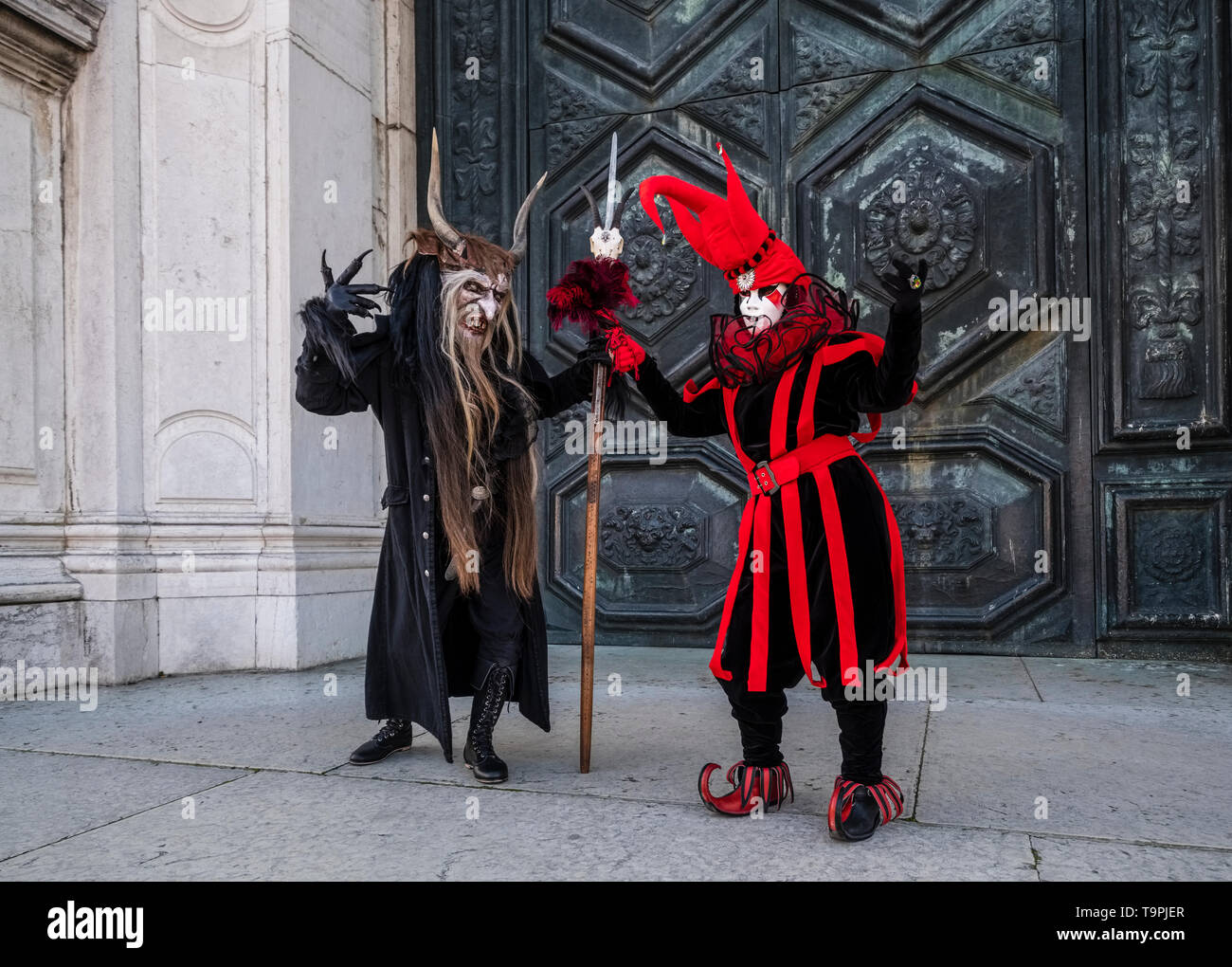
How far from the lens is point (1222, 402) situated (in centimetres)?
489

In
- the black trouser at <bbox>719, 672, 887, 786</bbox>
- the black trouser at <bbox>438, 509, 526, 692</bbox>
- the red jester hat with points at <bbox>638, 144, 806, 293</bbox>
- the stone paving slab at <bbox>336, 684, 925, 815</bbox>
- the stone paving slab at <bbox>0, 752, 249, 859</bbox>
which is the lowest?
the stone paving slab at <bbox>336, 684, 925, 815</bbox>

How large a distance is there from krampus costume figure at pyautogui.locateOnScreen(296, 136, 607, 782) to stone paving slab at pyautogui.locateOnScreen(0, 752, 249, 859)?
1.87 ft

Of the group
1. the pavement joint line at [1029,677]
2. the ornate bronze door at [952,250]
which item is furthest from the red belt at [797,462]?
the ornate bronze door at [952,250]

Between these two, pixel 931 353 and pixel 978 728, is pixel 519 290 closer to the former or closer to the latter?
pixel 931 353

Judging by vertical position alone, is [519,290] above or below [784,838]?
above

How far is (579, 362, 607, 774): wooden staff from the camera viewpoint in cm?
315

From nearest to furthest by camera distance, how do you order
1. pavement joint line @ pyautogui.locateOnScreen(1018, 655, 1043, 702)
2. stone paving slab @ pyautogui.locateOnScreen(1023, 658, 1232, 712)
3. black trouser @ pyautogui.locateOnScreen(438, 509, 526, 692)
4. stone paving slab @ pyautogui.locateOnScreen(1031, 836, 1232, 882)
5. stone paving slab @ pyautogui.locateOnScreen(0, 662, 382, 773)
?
1. stone paving slab @ pyautogui.locateOnScreen(1031, 836, 1232, 882)
2. black trouser @ pyautogui.locateOnScreen(438, 509, 526, 692)
3. stone paving slab @ pyautogui.locateOnScreen(0, 662, 382, 773)
4. stone paving slab @ pyautogui.locateOnScreen(1023, 658, 1232, 712)
5. pavement joint line @ pyautogui.locateOnScreen(1018, 655, 1043, 702)

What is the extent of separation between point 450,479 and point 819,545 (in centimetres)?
119

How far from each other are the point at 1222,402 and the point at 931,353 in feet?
4.48

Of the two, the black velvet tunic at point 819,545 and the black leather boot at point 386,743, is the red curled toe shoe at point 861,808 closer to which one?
the black velvet tunic at point 819,545

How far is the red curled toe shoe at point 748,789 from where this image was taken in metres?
2.75

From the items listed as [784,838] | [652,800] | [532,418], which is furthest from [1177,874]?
[532,418]

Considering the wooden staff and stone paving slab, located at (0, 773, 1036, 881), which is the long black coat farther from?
stone paving slab, located at (0, 773, 1036, 881)

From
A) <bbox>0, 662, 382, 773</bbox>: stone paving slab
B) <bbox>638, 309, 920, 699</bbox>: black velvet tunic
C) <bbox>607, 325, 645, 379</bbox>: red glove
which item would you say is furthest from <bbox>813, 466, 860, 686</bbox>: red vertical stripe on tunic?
<bbox>0, 662, 382, 773</bbox>: stone paving slab
